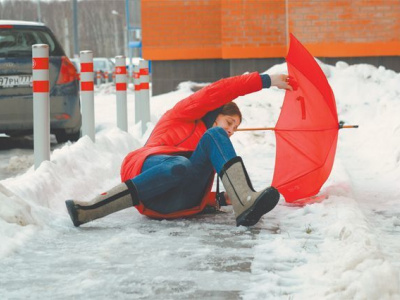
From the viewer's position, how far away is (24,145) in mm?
12102

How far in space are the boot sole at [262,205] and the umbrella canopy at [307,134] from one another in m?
→ 0.98

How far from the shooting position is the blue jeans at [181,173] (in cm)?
535

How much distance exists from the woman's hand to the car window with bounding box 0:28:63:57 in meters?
5.36

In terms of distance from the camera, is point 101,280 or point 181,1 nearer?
point 101,280

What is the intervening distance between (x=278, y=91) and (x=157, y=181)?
30.1 ft

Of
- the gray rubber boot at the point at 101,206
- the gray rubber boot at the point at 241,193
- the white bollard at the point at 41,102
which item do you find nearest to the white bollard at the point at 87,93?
the white bollard at the point at 41,102

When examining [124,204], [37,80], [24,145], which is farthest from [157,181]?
[24,145]

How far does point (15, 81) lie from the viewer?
10.8 m

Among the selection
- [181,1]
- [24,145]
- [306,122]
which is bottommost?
[24,145]

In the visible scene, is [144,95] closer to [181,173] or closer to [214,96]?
[214,96]

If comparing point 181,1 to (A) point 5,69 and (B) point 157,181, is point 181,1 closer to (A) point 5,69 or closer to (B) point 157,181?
(A) point 5,69

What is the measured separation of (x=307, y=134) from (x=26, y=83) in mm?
5367

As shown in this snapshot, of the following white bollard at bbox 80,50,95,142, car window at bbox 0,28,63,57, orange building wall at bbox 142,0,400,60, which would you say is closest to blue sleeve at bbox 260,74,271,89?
white bollard at bbox 80,50,95,142

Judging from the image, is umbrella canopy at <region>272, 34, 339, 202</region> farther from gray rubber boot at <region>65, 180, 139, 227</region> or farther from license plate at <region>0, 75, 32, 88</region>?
license plate at <region>0, 75, 32, 88</region>
